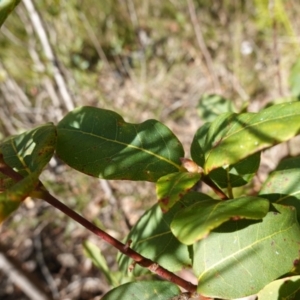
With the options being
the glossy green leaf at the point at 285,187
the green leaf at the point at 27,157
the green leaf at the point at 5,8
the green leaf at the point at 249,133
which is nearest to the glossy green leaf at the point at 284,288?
the glossy green leaf at the point at 285,187

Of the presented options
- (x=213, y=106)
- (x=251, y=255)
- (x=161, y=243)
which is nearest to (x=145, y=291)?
(x=161, y=243)

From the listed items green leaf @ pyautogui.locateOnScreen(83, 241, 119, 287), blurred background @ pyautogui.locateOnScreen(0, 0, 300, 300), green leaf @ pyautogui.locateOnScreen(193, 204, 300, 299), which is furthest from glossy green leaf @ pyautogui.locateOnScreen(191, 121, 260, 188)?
blurred background @ pyautogui.locateOnScreen(0, 0, 300, 300)

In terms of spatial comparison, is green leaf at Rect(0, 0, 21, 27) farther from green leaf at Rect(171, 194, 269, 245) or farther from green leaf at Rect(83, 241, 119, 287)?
green leaf at Rect(83, 241, 119, 287)

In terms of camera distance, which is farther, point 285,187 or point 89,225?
point 285,187

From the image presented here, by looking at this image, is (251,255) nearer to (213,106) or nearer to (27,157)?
(27,157)

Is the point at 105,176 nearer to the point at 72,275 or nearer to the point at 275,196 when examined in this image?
the point at 275,196

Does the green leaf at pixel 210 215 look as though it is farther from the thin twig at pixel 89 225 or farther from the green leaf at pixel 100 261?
the green leaf at pixel 100 261
